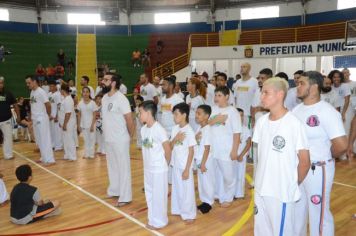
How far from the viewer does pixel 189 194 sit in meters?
5.08

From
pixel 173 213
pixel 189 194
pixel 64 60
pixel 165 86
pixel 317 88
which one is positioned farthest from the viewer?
pixel 64 60

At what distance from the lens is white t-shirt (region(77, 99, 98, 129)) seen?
30.0 feet

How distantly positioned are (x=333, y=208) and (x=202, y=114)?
8.78ft

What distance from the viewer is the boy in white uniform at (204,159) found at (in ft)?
17.3

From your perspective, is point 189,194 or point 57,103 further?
point 57,103

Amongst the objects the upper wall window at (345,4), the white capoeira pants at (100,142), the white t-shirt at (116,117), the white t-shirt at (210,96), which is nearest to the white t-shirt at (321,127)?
the white t-shirt at (116,117)

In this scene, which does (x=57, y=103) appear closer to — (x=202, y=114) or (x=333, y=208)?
(x=202, y=114)

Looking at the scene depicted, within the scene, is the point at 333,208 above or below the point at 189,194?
below

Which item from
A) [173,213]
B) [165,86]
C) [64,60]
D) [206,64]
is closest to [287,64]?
[206,64]

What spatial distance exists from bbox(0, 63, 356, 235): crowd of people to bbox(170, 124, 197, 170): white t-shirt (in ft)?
0.05

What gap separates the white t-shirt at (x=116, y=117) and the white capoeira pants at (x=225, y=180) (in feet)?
5.56

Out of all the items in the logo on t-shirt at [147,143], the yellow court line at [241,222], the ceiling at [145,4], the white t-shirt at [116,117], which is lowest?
the yellow court line at [241,222]

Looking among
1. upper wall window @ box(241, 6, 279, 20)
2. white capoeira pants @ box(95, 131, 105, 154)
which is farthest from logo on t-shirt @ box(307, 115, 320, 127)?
upper wall window @ box(241, 6, 279, 20)

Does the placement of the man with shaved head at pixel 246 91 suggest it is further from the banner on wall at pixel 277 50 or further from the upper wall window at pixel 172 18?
the upper wall window at pixel 172 18
